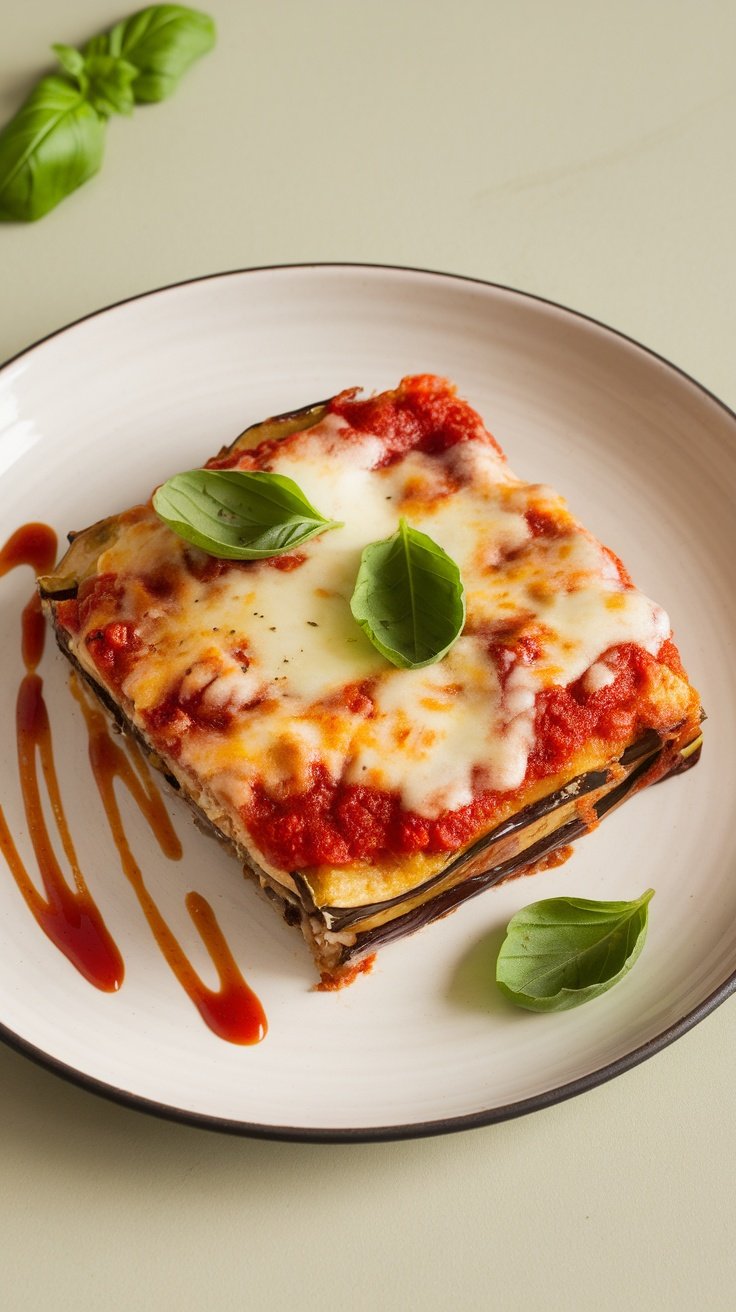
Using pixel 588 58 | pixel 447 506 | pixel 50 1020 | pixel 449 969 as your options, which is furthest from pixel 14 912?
pixel 588 58

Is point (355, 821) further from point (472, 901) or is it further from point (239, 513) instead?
point (239, 513)

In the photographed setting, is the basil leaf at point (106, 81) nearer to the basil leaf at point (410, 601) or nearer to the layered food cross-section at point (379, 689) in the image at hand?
the layered food cross-section at point (379, 689)

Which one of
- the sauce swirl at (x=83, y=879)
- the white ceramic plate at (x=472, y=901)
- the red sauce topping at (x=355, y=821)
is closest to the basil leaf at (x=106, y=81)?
the white ceramic plate at (x=472, y=901)

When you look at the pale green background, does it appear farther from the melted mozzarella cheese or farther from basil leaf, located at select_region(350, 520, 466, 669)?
basil leaf, located at select_region(350, 520, 466, 669)

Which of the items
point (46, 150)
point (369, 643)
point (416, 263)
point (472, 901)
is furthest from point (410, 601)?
point (46, 150)

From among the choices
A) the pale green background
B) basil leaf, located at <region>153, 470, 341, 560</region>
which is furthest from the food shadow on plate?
basil leaf, located at <region>153, 470, 341, 560</region>

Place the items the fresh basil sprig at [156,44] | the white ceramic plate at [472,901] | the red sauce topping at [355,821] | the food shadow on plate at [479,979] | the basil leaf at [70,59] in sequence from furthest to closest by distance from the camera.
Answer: the fresh basil sprig at [156,44] → the basil leaf at [70,59] → the food shadow on plate at [479,979] → the white ceramic plate at [472,901] → the red sauce topping at [355,821]
